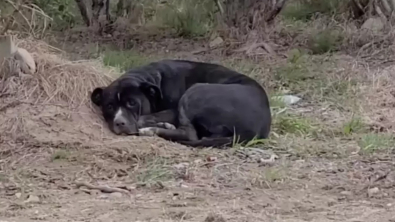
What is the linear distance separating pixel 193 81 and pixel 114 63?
2.17 metres

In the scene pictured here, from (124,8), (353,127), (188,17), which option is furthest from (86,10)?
(353,127)

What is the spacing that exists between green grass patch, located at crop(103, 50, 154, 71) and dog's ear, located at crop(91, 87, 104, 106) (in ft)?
6.63

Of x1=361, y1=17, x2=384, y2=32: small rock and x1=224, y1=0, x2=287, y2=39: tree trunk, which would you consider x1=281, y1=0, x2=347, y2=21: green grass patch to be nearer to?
x1=361, y1=17, x2=384, y2=32: small rock

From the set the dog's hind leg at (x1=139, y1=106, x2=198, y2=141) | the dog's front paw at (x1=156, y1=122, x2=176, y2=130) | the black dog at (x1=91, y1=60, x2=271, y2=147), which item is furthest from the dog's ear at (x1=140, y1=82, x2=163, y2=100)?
the dog's hind leg at (x1=139, y1=106, x2=198, y2=141)

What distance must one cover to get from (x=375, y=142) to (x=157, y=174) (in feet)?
6.30

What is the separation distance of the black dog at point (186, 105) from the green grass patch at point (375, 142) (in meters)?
0.78

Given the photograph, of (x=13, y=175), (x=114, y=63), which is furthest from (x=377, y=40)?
(x=13, y=175)

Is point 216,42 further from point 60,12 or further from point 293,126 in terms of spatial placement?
point 293,126

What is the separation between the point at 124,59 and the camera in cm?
961

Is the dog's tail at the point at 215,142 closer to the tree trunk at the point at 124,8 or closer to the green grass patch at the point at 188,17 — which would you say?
the green grass patch at the point at 188,17

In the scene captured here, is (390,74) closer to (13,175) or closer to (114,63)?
(114,63)

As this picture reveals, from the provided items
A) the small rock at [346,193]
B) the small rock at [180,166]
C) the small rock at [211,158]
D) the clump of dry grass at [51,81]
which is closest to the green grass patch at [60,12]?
the clump of dry grass at [51,81]

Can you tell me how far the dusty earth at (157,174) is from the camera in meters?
4.74

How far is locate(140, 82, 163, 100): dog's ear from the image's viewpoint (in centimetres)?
698
